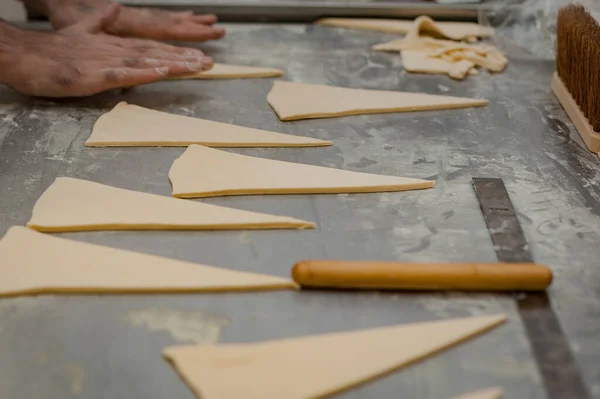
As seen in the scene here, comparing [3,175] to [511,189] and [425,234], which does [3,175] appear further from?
[511,189]

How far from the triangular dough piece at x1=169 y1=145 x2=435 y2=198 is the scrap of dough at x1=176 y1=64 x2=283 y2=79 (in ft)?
1.39

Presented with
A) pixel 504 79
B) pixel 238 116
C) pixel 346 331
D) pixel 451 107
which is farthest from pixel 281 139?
pixel 504 79

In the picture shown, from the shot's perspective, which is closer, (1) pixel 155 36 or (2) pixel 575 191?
(2) pixel 575 191

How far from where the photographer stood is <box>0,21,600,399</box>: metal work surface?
0.83m

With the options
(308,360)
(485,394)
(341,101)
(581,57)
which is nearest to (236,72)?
(341,101)

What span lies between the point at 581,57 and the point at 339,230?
28.3 inches

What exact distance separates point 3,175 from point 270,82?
69 centimetres

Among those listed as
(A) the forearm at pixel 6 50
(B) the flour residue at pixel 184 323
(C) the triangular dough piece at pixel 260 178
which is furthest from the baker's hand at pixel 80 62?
(B) the flour residue at pixel 184 323

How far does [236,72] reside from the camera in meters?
1.65

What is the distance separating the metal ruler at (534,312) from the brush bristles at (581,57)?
1.04 feet

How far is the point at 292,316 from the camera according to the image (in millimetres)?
906

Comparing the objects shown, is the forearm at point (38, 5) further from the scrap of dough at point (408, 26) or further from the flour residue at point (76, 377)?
the flour residue at point (76, 377)

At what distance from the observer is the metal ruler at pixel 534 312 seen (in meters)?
0.81

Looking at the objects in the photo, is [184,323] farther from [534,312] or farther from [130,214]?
[534,312]
